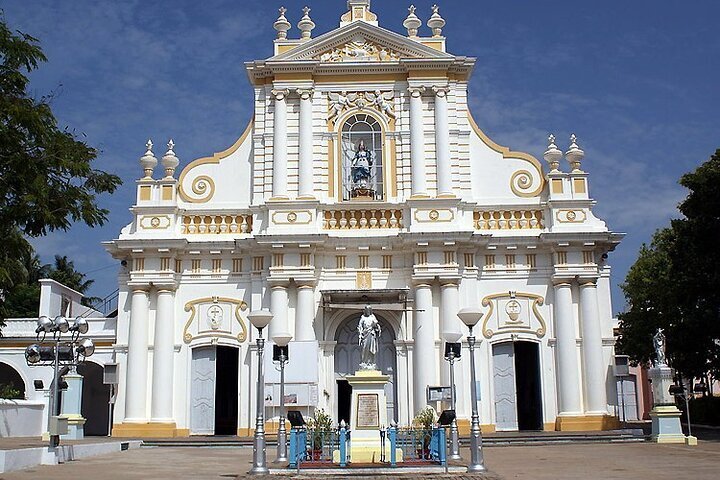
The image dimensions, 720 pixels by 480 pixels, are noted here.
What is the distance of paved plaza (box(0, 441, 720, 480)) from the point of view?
15.6 m

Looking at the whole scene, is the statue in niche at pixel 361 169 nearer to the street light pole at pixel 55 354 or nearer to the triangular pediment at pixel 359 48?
the triangular pediment at pixel 359 48

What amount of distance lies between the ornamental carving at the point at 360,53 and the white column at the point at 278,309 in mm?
8056

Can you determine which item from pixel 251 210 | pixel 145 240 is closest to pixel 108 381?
pixel 145 240

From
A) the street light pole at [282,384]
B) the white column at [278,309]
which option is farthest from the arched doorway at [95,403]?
the street light pole at [282,384]

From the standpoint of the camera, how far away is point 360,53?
28.6 metres

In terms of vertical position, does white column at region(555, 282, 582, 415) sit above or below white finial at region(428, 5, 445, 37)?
below

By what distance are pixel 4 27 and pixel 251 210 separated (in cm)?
1526

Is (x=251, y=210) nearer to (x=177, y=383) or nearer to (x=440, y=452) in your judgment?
(x=177, y=383)

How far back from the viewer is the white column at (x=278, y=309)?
86.2 ft

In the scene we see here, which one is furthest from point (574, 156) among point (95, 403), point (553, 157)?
point (95, 403)

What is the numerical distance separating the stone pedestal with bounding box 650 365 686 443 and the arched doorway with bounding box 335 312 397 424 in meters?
7.83

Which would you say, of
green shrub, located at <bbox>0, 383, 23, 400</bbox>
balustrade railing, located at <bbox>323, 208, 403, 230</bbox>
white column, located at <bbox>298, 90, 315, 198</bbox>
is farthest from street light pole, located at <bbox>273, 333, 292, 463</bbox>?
green shrub, located at <bbox>0, 383, 23, 400</bbox>

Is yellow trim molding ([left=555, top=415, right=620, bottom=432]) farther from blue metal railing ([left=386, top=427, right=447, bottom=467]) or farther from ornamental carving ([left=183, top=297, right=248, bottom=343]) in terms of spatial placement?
ornamental carving ([left=183, top=297, right=248, bottom=343])

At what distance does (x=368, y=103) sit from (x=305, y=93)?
2.16 metres
